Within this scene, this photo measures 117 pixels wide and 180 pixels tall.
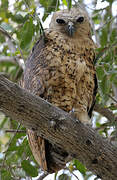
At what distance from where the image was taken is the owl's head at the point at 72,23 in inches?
124

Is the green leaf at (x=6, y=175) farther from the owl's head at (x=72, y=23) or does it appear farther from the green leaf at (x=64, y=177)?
the owl's head at (x=72, y=23)

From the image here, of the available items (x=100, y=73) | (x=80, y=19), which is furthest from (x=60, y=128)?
(x=80, y=19)

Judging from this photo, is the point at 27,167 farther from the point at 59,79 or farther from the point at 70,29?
the point at 70,29

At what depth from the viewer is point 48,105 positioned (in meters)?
2.22

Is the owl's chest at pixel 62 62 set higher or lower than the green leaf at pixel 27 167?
higher

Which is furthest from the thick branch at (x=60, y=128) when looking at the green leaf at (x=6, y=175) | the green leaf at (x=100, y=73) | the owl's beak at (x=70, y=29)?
the owl's beak at (x=70, y=29)

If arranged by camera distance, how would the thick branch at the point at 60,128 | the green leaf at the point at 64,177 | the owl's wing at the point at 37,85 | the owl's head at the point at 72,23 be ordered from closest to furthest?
the thick branch at the point at 60,128, the owl's wing at the point at 37,85, the green leaf at the point at 64,177, the owl's head at the point at 72,23

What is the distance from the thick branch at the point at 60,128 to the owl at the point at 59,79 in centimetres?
30

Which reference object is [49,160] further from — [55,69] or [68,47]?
[68,47]

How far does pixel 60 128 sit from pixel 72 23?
1297 mm

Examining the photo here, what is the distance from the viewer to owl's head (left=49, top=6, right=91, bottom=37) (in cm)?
315

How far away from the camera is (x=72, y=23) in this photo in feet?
10.5

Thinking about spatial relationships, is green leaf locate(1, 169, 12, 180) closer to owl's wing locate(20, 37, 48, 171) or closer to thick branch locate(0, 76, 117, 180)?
owl's wing locate(20, 37, 48, 171)

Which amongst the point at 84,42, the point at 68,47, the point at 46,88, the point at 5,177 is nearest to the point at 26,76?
the point at 46,88
